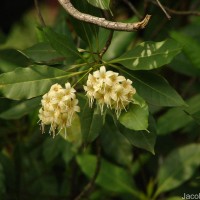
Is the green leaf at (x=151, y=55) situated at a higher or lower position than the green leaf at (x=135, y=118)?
higher

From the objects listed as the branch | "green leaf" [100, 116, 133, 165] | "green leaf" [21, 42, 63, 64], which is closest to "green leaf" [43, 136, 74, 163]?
"green leaf" [100, 116, 133, 165]

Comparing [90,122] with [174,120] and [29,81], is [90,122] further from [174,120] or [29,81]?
[174,120]

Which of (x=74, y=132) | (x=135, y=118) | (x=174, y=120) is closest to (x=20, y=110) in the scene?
(x=74, y=132)

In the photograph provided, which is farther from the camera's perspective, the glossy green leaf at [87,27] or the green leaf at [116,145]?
the green leaf at [116,145]

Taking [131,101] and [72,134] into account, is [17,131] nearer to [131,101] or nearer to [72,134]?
[72,134]

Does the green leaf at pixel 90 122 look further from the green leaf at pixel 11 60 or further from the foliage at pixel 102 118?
the green leaf at pixel 11 60

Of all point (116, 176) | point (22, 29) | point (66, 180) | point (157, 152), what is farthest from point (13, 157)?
point (22, 29)

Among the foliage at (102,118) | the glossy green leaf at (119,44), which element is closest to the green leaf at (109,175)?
the foliage at (102,118)

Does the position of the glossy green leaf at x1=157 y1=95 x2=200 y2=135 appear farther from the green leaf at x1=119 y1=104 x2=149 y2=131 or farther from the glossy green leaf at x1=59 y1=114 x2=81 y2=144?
the green leaf at x1=119 y1=104 x2=149 y2=131
